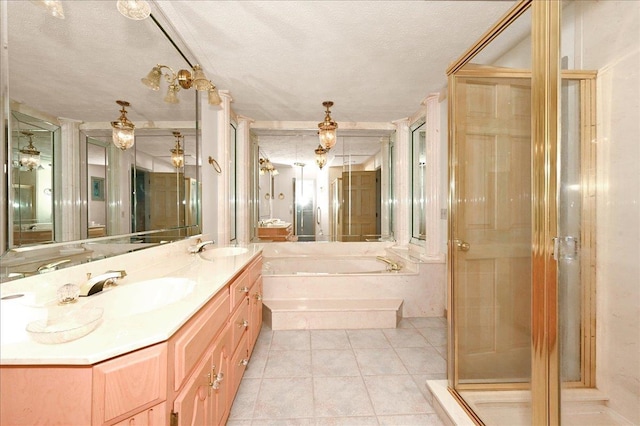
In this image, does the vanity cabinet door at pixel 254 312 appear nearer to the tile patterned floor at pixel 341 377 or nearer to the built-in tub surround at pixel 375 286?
the tile patterned floor at pixel 341 377

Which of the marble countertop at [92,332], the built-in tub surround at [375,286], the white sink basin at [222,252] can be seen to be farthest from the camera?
the built-in tub surround at [375,286]

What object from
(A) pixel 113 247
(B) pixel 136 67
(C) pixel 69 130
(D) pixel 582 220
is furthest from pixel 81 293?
(D) pixel 582 220

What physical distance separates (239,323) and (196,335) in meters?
0.74

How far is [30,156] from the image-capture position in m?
1.08

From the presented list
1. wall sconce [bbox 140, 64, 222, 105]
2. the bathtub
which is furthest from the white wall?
the bathtub

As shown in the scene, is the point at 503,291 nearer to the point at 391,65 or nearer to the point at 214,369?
the point at 214,369

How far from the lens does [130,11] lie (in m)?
1.45

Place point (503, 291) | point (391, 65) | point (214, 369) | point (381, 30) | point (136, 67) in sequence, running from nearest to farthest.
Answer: point (214, 369), point (136, 67), point (503, 291), point (381, 30), point (391, 65)

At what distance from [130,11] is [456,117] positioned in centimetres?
197

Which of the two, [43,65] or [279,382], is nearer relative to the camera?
[43,65]

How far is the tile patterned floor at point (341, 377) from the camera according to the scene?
166cm

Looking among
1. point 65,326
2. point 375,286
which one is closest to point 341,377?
point 375,286

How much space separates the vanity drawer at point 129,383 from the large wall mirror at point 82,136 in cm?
60

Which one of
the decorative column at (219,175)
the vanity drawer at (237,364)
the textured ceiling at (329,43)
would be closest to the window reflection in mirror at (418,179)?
the textured ceiling at (329,43)
